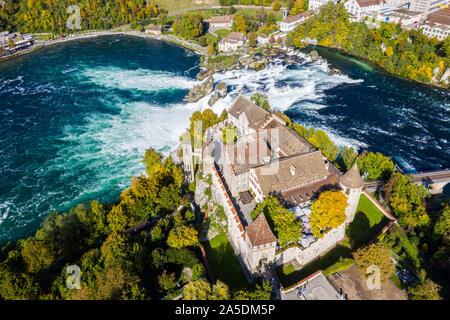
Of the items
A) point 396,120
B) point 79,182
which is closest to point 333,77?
point 396,120

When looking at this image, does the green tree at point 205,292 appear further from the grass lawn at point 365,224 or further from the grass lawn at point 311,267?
the grass lawn at point 365,224

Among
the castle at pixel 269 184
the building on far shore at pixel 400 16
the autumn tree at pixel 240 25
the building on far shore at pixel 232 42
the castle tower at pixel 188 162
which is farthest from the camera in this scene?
the autumn tree at pixel 240 25

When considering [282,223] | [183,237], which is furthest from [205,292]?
[282,223]

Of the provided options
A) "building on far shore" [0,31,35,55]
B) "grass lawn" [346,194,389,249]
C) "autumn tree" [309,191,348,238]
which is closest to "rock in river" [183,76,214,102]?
"grass lawn" [346,194,389,249]

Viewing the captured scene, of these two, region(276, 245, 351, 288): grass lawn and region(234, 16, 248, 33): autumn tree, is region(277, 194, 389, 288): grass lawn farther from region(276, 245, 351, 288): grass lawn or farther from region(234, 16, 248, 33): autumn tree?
region(234, 16, 248, 33): autumn tree

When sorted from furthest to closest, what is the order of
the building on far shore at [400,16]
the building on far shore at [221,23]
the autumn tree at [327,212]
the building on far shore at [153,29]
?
the building on far shore at [221,23], the building on far shore at [153,29], the building on far shore at [400,16], the autumn tree at [327,212]

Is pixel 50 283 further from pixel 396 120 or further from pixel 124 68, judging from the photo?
pixel 124 68

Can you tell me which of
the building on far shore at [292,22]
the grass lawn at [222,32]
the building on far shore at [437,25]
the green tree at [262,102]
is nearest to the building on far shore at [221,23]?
the grass lawn at [222,32]
